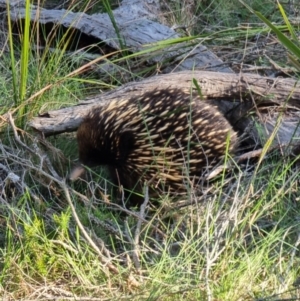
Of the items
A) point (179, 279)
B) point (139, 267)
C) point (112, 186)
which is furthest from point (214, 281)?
point (112, 186)

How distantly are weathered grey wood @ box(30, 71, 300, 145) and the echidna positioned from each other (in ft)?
0.28

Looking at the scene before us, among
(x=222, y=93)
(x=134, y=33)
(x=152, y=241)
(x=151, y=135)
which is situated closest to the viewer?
(x=152, y=241)

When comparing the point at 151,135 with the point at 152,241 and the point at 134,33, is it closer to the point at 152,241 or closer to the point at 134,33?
the point at 152,241

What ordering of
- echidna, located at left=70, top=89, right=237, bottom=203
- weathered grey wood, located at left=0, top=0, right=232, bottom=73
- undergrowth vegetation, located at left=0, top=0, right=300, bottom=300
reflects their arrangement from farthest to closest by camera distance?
weathered grey wood, located at left=0, top=0, right=232, bottom=73 → echidna, located at left=70, top=89, right=237, bottom=203 → undergrowth vegetation, located at left=0, top=0, right=300, bottom=300

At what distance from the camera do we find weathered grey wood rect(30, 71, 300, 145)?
11.0 feet

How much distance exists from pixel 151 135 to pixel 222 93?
1.23 ft

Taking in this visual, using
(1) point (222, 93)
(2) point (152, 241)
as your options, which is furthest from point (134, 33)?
(2) point (152, 241)

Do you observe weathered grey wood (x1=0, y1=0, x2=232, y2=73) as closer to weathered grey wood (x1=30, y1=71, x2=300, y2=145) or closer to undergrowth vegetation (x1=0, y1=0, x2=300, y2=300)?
weathered grey wood (x1=30, y1=71, x2=300, y2=145)

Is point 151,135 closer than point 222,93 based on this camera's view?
Yes

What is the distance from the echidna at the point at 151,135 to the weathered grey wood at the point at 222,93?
0.09m

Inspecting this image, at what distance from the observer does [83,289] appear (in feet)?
7.88

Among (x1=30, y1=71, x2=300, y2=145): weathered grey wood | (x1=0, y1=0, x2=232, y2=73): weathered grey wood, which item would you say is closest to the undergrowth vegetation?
(x1=30, y1=71, x2=300, y2=145): weathered grey wood

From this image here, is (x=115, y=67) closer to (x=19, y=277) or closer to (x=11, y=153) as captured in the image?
(x=11, y=153)

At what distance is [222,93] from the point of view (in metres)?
3.40
